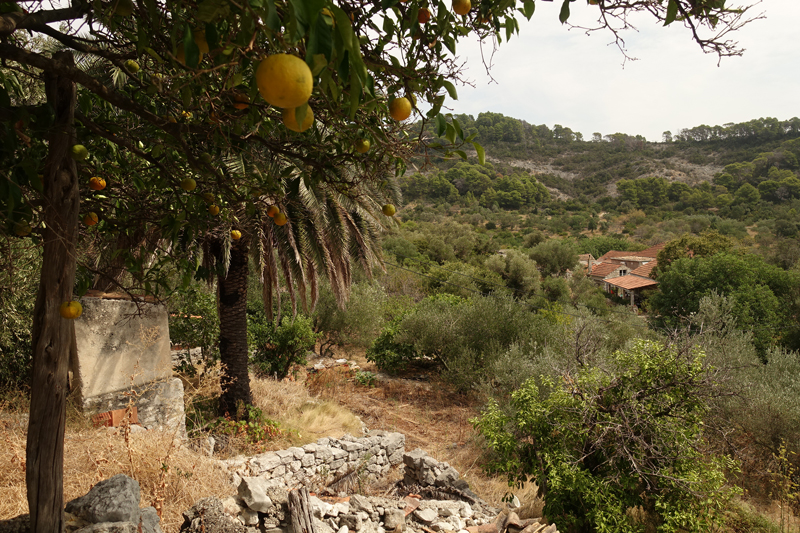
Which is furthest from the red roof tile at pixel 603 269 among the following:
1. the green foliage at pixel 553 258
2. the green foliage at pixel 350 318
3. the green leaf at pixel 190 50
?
the green leaf at pixel 190 50

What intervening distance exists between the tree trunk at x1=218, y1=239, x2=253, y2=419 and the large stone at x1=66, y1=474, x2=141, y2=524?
406 centimetres

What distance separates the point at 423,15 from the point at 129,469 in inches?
164

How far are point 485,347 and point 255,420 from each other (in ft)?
24.2

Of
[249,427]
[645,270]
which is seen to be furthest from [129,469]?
[645,270]

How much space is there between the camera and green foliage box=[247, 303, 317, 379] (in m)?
10.2

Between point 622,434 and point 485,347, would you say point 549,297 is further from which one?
point 622,434

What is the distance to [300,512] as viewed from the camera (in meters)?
4.04

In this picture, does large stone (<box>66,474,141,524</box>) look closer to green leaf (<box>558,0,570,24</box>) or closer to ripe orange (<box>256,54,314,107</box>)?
ripe orange (<box>256,54,314,107</box>)

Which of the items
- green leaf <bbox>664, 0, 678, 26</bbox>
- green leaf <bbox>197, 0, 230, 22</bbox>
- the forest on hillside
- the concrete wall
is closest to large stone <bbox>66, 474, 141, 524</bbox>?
the forest on hillside

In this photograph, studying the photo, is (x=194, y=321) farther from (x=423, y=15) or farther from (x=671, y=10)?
(x=671, y=10)

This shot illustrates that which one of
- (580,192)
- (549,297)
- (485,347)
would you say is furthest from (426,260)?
(580,192)

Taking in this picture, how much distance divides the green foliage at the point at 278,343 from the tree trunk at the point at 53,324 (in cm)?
856

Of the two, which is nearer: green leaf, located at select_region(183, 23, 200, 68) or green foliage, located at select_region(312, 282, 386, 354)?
green leaf, located at select_region(183, 23, 200, 68)

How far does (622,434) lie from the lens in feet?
14.8
